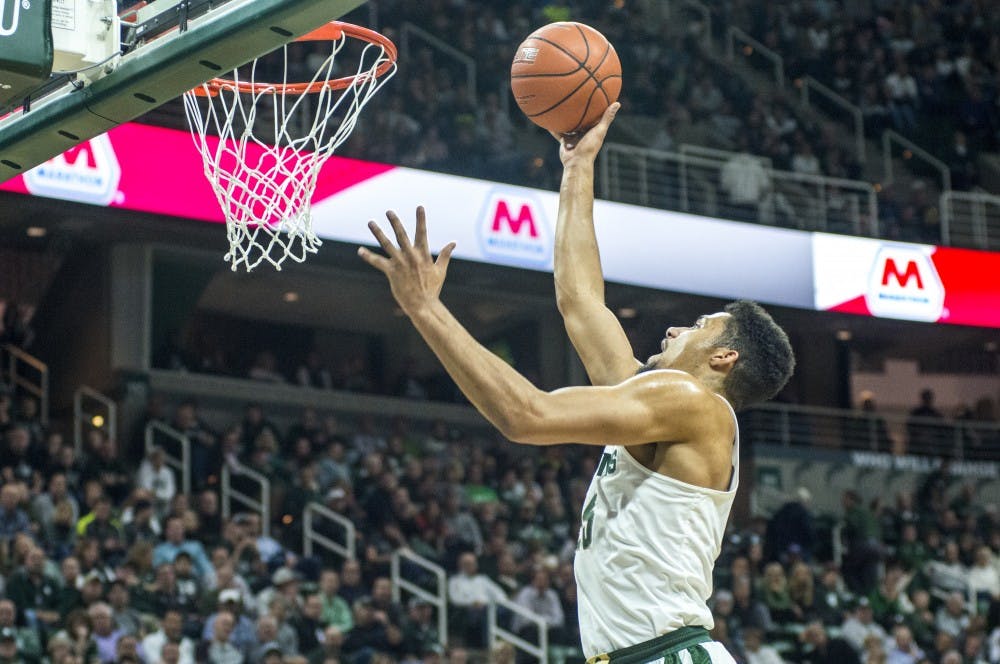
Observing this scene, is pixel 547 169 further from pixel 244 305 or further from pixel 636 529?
pixel 636 529

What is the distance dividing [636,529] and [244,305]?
1496 centimetres

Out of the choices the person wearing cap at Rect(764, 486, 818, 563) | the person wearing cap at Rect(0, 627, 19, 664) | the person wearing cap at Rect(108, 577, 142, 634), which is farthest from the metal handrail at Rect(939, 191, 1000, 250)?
the person wearing cap at Rect(0, 627, 19, 664)

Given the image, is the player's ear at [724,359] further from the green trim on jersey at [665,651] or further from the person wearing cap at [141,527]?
the person wearing cap at [141,527]

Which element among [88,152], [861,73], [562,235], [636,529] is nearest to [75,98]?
[562,235]

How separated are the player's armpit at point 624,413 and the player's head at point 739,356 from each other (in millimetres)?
135

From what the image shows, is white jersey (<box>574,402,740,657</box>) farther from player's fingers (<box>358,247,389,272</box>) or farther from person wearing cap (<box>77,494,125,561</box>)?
person wearing cap (<box>77,494,125,561</box>)

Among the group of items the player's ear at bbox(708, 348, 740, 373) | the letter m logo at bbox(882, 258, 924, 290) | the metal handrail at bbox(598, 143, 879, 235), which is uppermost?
the metal handrail at bbox(598, 143, 879, 235)

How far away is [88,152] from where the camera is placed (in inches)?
497

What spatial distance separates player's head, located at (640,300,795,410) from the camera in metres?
3.91

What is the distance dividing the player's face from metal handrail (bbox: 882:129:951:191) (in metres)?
16.7

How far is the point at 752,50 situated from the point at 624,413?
18455 mm

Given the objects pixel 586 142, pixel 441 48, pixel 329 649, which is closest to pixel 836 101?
pixel 441 48

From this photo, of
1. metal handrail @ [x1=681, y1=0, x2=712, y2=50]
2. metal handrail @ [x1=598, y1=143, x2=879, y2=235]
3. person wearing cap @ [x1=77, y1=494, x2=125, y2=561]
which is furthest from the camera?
metal handrail @ [x1=681, y1=0, x2=712, y2=50]

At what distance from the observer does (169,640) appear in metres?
10.2
